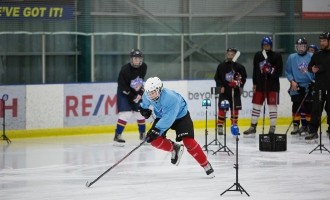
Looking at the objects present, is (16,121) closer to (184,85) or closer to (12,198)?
(184,85)

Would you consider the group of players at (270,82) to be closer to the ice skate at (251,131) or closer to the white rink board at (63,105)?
the ice skate at (251,131)

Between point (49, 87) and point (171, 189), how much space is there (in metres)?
5.75

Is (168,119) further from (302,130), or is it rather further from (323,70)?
(302,130)

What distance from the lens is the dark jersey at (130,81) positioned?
13.6 metres

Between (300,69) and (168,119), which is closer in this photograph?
(168,119)

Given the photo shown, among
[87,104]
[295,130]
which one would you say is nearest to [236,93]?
[295,130]

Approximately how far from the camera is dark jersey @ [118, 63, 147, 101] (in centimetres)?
1361

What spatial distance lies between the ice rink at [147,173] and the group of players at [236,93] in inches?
15.7

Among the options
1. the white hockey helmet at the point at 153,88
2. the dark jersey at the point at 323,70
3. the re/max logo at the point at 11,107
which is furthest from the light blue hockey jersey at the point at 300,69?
the white hockey helmet at the point at 153,88

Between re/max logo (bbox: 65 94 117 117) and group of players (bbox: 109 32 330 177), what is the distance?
1.28 metres

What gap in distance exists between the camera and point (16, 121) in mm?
14664

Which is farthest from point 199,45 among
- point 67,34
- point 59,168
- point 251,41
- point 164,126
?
point 164,126

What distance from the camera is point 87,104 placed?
15438mm

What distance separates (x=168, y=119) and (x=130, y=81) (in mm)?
3774
